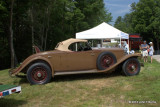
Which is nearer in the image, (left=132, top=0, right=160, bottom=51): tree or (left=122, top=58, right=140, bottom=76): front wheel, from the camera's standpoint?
(left=122, top=58, right=140, bottom=76): front wheel

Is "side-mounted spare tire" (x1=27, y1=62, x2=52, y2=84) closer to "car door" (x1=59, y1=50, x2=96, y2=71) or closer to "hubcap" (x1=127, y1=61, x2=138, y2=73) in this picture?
"car door" (x1=59, y1=50, x2=96, y2=71)

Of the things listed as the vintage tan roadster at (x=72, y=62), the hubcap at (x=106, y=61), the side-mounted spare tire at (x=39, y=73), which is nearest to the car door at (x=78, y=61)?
the vintage tan roadster at (x=72, y=62)

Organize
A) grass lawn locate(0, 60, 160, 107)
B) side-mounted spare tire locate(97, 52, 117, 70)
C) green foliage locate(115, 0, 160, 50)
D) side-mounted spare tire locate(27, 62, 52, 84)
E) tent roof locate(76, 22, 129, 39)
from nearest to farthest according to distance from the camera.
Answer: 1. grass lawn locate(0, 60, 160, 107)
2. side-mounted spare tire locate(27, 62, 52, 84)
3. side-mounted spare tire locate(97, 52, 117, 70)
4. tent roof locate(76, 22, 129, 39)
5. green foliage locate(115, 0, 160, 50)

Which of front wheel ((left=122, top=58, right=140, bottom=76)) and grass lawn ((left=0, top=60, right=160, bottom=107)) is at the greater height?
front wheel ((left=122, top=58, right=140, bottom=76))

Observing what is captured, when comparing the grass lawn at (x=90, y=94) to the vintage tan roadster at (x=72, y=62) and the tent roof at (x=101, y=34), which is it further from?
the tent roof at (x=101, y=34)

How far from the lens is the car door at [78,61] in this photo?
5.96 m

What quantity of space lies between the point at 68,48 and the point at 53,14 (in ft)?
44.6

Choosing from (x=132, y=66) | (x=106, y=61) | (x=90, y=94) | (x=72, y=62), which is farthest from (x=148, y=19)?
(x=90, y=94)

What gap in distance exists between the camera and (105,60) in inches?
245

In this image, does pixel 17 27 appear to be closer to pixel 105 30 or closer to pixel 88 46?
pixel 105 30

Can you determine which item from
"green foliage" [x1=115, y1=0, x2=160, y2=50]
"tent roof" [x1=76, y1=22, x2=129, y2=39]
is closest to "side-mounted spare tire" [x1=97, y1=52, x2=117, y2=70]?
"tent roof" [x1=76, y1=22, x2=129, y2=39]

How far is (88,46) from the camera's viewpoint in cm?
631

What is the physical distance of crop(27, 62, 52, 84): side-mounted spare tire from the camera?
18.6 ft

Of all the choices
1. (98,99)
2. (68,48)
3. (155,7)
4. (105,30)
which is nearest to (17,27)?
(105,30)
